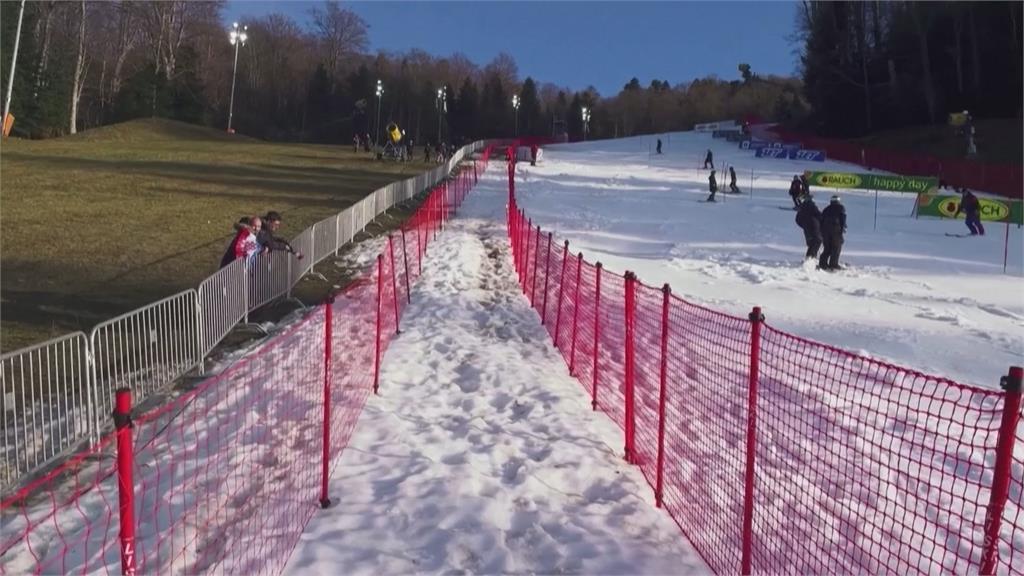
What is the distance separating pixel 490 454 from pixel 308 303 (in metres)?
7.36

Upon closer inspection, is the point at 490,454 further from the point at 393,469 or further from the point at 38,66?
the point at 38,66

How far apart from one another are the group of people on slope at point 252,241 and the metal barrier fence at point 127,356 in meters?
0.15

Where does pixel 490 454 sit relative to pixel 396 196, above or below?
below

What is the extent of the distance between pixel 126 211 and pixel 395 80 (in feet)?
297

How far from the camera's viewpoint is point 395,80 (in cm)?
10825

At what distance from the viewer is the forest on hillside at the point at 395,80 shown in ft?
200

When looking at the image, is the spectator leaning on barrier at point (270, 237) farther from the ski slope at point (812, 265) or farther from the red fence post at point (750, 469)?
the red fence post at point (750, 469)

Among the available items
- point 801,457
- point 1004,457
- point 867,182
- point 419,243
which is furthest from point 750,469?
point 867,182

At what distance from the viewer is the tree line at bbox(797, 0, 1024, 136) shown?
59062 millimetres

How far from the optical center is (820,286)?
52.5 ft

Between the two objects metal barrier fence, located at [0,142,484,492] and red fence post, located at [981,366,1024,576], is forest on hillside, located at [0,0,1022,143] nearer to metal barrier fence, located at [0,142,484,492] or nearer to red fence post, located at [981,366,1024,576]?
metal barrier fence, located at [0,142,484,492]

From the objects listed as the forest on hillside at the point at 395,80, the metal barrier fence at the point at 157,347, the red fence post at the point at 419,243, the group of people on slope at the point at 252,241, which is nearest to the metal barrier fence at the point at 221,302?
the metal barrier fence at the point at 157,347

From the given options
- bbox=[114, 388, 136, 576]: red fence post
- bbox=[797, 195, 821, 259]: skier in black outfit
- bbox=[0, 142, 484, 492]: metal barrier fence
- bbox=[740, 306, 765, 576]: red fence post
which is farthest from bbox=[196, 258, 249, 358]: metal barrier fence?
bbox=[797, 195, 821, 259]: skier in black outfit

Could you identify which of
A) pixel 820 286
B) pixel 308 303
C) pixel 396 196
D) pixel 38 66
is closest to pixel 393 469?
pixel 308 303
